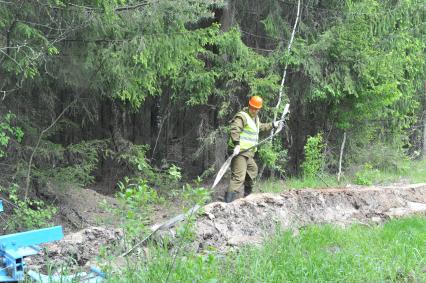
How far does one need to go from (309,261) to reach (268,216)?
2.21 meters

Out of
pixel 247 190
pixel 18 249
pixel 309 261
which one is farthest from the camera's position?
pixel 247 190

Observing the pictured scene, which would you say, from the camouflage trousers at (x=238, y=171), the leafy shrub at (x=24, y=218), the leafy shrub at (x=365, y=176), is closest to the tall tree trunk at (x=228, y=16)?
the camouflage trousers at (x=238, y=171)

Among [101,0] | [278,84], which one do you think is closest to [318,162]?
[278,84]

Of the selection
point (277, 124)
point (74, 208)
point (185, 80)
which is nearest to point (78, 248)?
point (74, 208)

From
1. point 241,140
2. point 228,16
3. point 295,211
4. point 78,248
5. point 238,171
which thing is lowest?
point 295,211

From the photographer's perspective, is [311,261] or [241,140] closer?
[311,261]

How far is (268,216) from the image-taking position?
24.1 feet

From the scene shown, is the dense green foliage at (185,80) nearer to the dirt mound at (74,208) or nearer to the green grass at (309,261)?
the dirt mound at (74,208)

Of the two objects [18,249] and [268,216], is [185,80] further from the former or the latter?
[18,249]

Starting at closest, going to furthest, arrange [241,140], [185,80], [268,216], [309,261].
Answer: [309,261] → [268,216] → [241,140] → [185,80]

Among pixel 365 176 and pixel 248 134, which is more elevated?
pixel 248 134

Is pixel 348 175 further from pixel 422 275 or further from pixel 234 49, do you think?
pixel 422 275

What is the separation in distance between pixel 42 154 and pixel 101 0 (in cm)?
304

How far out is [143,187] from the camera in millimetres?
4156
